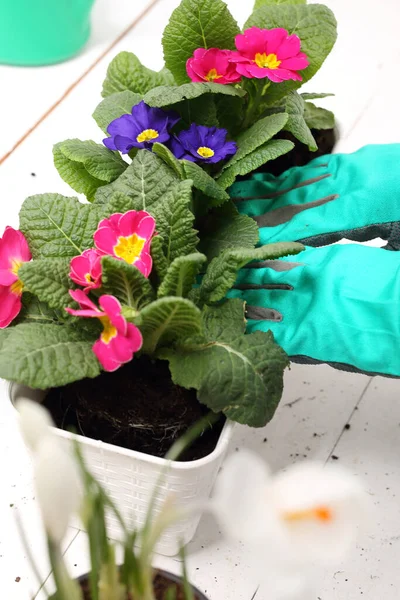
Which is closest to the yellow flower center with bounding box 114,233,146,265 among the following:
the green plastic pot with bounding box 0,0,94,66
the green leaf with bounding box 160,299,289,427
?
the green leaf with bounding box 160,299,289,427

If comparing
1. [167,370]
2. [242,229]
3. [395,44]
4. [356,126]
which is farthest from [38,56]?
[167,370]

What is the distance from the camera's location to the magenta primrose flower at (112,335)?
0.59 m

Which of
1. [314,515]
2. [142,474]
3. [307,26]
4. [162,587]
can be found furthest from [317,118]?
[314,515]

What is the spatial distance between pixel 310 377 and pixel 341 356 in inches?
11.6

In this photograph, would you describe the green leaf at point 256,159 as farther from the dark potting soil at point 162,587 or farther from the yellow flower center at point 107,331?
the dark potting soil at point 162,587

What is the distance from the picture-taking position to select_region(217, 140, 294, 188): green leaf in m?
0.78

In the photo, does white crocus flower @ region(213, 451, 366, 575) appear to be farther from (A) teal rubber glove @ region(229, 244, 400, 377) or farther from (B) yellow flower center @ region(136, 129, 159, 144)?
(B) yellow flower center @ region(136, 129, 159, 144)

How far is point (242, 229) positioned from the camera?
800 millimetres

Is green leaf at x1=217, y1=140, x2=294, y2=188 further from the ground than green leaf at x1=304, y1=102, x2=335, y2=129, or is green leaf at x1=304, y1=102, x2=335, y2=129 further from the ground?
green leaf at x1=217, y1=140, x2=294, y2=188

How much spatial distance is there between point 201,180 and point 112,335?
21cm

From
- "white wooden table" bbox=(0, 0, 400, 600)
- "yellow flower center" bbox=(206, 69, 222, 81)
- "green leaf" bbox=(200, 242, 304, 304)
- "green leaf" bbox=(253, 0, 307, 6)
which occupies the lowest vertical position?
"white wooden table" bbox=(0, 0, 400, 600)

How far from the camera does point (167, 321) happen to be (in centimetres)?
64

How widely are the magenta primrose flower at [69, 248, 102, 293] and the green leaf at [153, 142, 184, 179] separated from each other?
0.15 metres

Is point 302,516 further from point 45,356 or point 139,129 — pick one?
point 139,129
